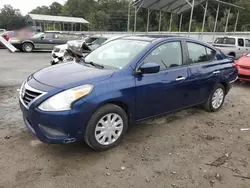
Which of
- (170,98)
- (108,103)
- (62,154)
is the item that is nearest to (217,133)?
(170,98)

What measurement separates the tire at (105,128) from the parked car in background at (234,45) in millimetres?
10822

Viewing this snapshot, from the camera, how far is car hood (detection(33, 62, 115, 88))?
3.03 m

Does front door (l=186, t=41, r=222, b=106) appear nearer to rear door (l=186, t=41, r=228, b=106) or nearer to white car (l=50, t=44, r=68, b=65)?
rear door (l=186, t=41, r=228, b=106)

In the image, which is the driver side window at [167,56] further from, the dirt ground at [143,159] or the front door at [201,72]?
the dirt ground at [143,159]

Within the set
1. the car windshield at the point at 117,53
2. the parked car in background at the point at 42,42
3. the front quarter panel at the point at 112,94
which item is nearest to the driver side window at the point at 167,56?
the car windshield at the point at 117,53

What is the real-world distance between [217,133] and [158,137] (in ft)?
3.59

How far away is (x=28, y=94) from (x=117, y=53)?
155 cm

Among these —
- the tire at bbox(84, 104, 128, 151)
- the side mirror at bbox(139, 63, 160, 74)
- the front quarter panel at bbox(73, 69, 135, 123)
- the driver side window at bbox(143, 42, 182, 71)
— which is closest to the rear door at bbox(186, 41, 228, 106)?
the driver side window at bbox(143, 42, 182, 71)

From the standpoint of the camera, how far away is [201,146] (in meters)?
3.61

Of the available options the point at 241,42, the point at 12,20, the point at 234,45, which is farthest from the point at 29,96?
the point at 241,42

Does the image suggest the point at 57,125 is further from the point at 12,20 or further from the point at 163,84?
the point at 12,20

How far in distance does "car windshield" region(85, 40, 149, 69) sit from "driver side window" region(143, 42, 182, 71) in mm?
204

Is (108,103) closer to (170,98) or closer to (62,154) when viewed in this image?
(62,154)

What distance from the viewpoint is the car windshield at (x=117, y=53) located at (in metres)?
3.60
